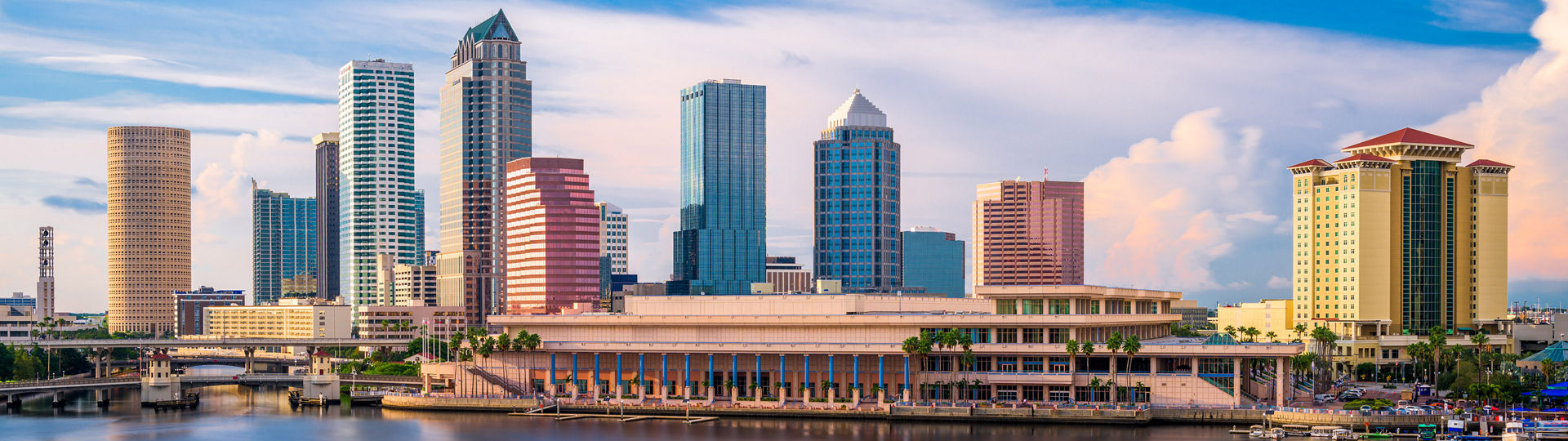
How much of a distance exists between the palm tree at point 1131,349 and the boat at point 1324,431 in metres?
21.9

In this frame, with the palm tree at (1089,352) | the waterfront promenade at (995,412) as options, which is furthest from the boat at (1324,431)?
the palm tree at (1089,352)

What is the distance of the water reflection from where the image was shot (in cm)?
15000

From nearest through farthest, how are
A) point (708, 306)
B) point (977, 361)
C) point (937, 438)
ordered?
point (937, 438), point (977, 361), point (708, 306)

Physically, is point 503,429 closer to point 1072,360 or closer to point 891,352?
point 891,352

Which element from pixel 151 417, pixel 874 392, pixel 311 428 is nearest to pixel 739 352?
pixel 874 392

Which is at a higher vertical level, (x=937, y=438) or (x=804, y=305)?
(x=804, y=305)

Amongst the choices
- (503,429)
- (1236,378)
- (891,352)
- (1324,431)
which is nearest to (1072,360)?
(1236,378)

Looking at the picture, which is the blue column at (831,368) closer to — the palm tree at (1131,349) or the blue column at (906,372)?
the blue column at (906,372)

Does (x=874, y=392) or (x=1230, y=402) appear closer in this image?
(x=1230, y=402)

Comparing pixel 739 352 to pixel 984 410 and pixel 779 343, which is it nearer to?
pixel 779 343

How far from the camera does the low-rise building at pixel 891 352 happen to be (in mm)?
168375

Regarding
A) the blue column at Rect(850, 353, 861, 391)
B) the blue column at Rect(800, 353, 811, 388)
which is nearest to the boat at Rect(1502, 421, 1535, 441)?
the blue column at Rect(850, 353, 861, 391)

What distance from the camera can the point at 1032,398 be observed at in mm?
171000

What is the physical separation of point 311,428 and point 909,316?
2734 inches
